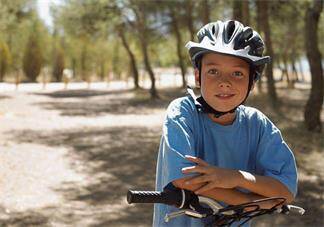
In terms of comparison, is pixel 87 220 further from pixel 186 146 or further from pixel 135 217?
pixel 186 146

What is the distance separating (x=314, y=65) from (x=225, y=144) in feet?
33.0

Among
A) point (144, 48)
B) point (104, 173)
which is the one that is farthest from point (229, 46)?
point (144, 48)

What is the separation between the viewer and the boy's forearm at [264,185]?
1733 mm

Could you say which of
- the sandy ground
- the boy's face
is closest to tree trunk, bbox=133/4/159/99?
the sandy ground

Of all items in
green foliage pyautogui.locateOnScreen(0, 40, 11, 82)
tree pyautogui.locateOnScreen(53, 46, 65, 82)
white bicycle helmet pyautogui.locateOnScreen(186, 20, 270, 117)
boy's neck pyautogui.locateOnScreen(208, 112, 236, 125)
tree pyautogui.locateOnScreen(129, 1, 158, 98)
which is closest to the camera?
white bicycle helmet pyautogui.locateOnScreen(186, 20, 270, 117)

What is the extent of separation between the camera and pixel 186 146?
178cm

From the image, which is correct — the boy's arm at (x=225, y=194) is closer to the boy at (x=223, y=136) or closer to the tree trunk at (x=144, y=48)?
the boy at (x=223, y=136)

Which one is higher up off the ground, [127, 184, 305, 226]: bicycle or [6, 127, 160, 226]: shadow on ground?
[127, 184, 305, 226]: bicycle

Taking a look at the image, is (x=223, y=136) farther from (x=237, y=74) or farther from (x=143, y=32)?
(x=143, y=32)

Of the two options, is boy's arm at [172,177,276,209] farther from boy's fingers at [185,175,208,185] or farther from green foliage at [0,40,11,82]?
green foliage at [0,40,11,82]

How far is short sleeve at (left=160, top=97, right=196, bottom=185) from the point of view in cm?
172

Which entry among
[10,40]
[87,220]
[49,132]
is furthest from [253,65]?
[10,40]

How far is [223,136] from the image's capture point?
6.29ft

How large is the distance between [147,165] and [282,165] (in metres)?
7.39
